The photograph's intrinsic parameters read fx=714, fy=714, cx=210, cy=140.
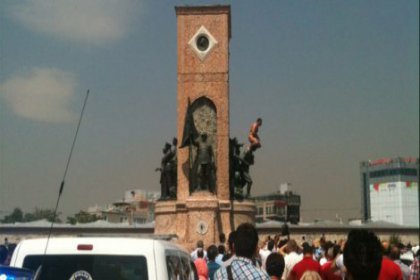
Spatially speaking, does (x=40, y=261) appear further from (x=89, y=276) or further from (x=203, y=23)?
(x=203, y=23)

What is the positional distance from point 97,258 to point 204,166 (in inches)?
724

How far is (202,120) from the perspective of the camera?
24.4 meters

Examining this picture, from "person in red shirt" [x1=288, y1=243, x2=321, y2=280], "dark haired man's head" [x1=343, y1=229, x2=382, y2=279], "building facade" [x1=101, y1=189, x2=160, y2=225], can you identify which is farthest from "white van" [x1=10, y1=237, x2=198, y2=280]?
"building facade" [x1=101, y1=189, x2=160, y2=225]

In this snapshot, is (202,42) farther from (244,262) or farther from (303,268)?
(244,262)

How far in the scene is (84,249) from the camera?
5328 millimetres

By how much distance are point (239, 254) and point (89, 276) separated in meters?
1.15

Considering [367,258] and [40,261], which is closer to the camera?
[367,258]

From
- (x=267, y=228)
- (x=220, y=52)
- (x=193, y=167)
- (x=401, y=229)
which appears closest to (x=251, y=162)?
(x=193, y=167)

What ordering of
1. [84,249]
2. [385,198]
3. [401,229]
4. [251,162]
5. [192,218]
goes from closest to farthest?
[84,249]
[192,218]
[251,162]
[401,229]
[385,198]

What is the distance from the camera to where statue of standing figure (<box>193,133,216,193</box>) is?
23.6m

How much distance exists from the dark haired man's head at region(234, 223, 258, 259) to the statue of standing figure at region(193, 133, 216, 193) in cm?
1860

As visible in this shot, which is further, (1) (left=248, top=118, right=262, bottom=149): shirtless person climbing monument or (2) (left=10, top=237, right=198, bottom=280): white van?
(1) (left=248, top=118, right=262, bottom=149): shirtless person climbing monument

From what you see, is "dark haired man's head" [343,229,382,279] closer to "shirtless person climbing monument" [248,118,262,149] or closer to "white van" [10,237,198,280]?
"white van" [10,237,198,280]

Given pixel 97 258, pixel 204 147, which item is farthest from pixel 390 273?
pixel 204 147
